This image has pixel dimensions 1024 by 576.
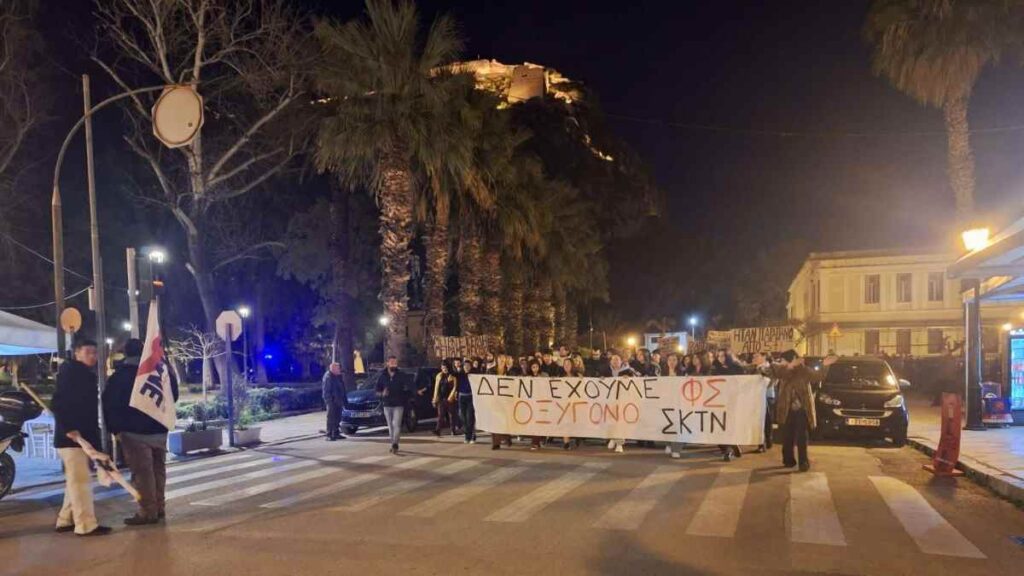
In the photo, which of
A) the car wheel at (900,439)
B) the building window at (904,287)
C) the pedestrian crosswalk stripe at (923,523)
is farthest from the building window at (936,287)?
the pedestrian crosswalk stripe at (923,523)

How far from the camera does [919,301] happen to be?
47.7 meters

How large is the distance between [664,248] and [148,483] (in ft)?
173

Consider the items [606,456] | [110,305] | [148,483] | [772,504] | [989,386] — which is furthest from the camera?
[110,305]

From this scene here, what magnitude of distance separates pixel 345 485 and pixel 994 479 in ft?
28.9

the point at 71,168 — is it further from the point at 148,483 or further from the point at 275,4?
the point at 148,483

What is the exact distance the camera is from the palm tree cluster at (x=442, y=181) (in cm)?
2189

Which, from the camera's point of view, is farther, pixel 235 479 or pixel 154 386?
pixel 235 479

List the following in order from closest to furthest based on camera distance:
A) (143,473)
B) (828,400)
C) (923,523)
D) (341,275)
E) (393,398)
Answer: (923,523), (143,473), (393,398), (828,400), (341,275)

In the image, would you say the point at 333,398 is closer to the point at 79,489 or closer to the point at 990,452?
the point at 79,489

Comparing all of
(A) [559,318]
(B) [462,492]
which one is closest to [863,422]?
(B) [462,492]

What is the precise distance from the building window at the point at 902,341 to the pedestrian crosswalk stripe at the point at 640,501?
41004 millimetres

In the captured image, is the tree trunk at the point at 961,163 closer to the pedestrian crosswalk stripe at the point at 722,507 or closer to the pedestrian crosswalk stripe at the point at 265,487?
the pedestrian crosswalk stripe at the point at 722,507

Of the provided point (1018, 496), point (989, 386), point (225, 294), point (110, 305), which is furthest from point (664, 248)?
point (1018, 496)

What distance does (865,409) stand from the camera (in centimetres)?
1547
